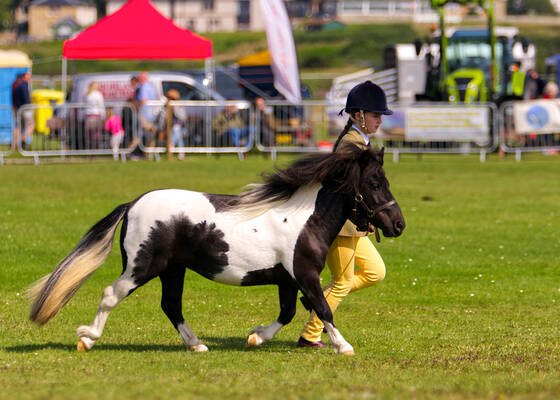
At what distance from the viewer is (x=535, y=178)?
22750 mm

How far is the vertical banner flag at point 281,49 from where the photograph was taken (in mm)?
26531

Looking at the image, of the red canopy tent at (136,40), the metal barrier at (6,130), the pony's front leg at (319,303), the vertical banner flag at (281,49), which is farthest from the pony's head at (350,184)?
the red canopy tent at (136,40)

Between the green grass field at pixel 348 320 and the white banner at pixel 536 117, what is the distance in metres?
6.42

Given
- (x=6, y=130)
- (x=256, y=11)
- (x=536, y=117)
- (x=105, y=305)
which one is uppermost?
(x=105, y=305)

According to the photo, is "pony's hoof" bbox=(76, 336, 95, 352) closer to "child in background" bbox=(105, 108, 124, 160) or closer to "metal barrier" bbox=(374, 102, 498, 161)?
"child in background" bbox=(105, 108, 124, 160)

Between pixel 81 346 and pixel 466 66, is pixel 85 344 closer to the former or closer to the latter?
pixel 81 346

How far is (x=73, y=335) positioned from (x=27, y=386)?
8.06ft

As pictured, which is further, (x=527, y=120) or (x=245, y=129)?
(x=245, y=129)

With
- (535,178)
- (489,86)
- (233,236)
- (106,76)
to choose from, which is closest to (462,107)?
(535,178)

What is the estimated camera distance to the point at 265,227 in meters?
7.73

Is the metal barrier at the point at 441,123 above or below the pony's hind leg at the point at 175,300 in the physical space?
below

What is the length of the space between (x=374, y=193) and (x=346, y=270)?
77 cm

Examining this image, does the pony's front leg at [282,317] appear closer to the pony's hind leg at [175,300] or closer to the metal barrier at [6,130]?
the pony's hind leg at [175,300]

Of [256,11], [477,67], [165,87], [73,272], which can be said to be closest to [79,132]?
[165,87]
